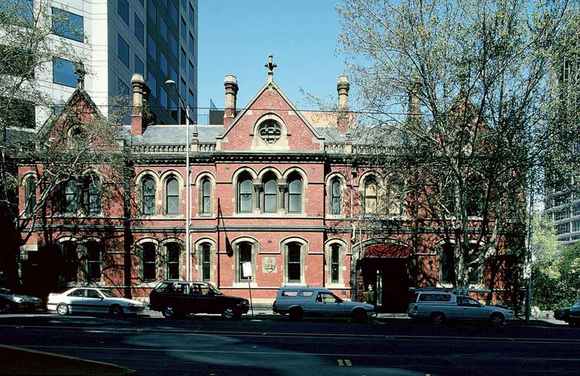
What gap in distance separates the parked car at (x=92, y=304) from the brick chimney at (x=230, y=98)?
12.6 meters

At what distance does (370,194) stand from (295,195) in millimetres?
4426

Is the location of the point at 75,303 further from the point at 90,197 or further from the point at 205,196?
the point at 205,196

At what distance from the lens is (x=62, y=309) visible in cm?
2445

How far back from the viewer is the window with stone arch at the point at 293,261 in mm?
29020

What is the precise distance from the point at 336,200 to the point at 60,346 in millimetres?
18765

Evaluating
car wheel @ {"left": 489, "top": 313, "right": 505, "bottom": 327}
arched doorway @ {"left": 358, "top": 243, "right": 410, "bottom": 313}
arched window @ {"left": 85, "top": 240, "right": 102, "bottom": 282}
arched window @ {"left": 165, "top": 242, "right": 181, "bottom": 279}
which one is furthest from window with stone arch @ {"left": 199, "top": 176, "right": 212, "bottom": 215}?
car wheel @ {"left": 489, "top": 313, "right": 505, "bottom": 327}

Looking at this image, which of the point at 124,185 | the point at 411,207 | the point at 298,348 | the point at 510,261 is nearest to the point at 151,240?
the point at 124,185

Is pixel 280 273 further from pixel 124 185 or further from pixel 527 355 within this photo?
pixel 527 355

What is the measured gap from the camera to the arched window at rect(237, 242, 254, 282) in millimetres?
29094

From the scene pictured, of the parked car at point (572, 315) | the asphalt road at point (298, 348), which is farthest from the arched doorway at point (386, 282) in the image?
the asphalt road at point (298, 348)

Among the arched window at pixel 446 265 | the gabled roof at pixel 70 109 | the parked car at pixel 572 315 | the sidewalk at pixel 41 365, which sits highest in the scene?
the gabled roof at pixel 70 109

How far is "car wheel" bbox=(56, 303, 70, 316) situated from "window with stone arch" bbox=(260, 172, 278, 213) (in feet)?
37.0

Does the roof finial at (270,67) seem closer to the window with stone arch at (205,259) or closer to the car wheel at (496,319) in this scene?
the window with stone arch at (205,259)

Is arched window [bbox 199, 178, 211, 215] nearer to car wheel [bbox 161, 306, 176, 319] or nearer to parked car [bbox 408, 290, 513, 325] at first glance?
car wheel [bbox 161, 306, 176, 319]
